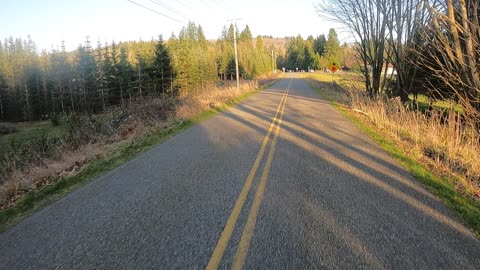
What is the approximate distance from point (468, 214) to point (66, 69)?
72211mm

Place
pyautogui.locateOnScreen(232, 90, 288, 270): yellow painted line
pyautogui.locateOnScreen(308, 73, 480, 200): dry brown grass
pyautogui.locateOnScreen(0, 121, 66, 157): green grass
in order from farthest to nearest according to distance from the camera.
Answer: pyautogui.locateOnScreen(0, 121, 66, 157): green grass → pyautogui.locateOnScreen(308, 73, 480, 200): dry brown grass → pyautogui.locateOnScreen(232, 90, 288, 270): yellow painted line

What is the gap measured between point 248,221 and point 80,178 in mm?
4369

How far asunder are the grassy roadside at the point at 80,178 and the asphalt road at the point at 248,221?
316 mm

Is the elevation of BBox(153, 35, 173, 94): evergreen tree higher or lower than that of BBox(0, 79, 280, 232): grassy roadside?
higher

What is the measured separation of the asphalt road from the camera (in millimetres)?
3541

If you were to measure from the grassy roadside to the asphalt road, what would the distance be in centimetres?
32

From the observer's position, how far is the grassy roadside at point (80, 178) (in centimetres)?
517

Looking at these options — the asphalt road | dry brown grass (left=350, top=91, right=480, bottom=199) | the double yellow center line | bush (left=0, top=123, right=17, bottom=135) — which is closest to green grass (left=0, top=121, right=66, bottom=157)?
bush (left=0, top=123, right=17, bottom=135)

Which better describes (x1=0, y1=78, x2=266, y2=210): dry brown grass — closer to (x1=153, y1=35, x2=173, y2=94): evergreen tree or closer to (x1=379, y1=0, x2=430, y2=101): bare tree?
(x1=379, y1=0, x2=430, y2=101): bare tree

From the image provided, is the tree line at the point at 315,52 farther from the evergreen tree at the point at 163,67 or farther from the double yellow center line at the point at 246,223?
the double yellow center line at the point at 246,223

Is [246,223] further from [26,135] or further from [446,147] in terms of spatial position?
[26,135]

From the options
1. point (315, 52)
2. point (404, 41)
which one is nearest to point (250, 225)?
point (404, 41)

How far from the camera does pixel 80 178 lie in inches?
273

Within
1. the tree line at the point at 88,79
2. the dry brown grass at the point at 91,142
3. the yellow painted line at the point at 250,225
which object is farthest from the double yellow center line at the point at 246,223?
the tree line at the point at 88,79
